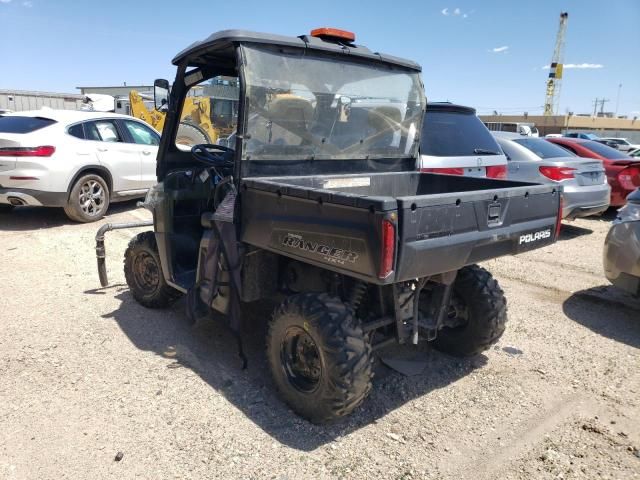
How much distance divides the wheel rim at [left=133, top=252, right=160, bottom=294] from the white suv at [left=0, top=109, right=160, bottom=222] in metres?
3.75

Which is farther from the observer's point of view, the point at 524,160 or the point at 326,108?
the point at 524,160

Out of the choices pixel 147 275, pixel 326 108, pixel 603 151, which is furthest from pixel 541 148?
pixel 147 275

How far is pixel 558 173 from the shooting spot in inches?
306

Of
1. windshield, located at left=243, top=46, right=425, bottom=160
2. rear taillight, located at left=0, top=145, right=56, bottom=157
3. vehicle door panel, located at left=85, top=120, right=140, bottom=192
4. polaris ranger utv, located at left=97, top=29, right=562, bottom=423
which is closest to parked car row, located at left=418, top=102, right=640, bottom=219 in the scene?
windshield, located at left=243, top=46, right=425, bottom=160

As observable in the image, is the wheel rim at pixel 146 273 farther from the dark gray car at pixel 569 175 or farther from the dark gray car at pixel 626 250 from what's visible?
the dark gray car at pixel 569 175

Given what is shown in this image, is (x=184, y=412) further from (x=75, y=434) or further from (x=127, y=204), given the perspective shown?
(x=127, y=204)

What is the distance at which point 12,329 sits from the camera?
14.0 ft

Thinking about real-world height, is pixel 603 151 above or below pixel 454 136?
below

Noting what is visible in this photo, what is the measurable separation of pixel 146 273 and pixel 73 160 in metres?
4.07

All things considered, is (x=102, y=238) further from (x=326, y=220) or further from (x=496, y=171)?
(x=496, y=171)

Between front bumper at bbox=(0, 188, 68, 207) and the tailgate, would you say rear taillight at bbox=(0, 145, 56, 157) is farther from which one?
the tailgate

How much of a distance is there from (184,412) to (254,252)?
1.08m

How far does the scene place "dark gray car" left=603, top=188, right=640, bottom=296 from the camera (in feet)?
14.7

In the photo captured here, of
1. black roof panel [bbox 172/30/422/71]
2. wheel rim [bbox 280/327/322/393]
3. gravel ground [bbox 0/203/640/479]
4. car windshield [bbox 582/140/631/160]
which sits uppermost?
black roof panel [bbox 172/30/422/71]
